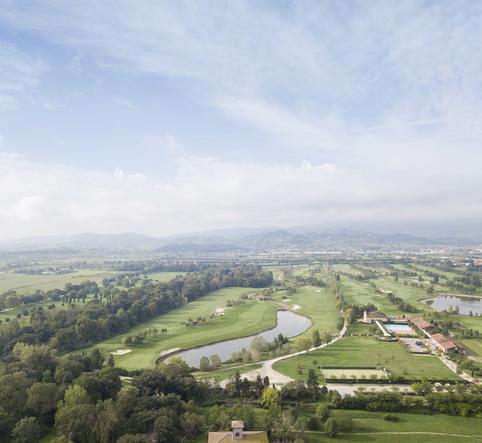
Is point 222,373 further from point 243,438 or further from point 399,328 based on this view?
point 399,328

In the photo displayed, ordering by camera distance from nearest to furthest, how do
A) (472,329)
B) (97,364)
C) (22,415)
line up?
1. (22,415)
2. (97,364)
3. (472,329)

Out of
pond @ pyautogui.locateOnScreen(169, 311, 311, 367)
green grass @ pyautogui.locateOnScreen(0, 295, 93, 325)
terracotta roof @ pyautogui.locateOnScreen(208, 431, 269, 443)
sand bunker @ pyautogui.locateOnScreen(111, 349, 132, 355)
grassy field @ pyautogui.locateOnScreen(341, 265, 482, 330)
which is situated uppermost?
terracotta roof @ pyautogui.locateOnScreen(208, 431, 269, 443)

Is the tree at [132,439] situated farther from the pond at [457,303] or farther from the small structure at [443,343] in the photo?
the pond at [457,303]

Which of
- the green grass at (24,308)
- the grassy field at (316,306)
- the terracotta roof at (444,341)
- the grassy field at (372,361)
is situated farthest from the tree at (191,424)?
the green grass at (24,308)

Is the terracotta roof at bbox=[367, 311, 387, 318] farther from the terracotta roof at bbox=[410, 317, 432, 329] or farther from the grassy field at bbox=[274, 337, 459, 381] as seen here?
the grassy field at bbox=[274, 337, 459, 381]

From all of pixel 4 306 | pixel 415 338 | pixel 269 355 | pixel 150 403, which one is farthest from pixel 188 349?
pixel 4 306

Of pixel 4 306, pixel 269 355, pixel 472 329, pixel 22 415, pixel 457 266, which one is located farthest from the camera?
pixel 457 266

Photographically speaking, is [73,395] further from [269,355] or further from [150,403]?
[269,355]

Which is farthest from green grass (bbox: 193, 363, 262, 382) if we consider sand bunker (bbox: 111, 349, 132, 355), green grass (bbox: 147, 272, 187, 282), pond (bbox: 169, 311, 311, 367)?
green grass (bbox: 147, 272, 187, 282)
